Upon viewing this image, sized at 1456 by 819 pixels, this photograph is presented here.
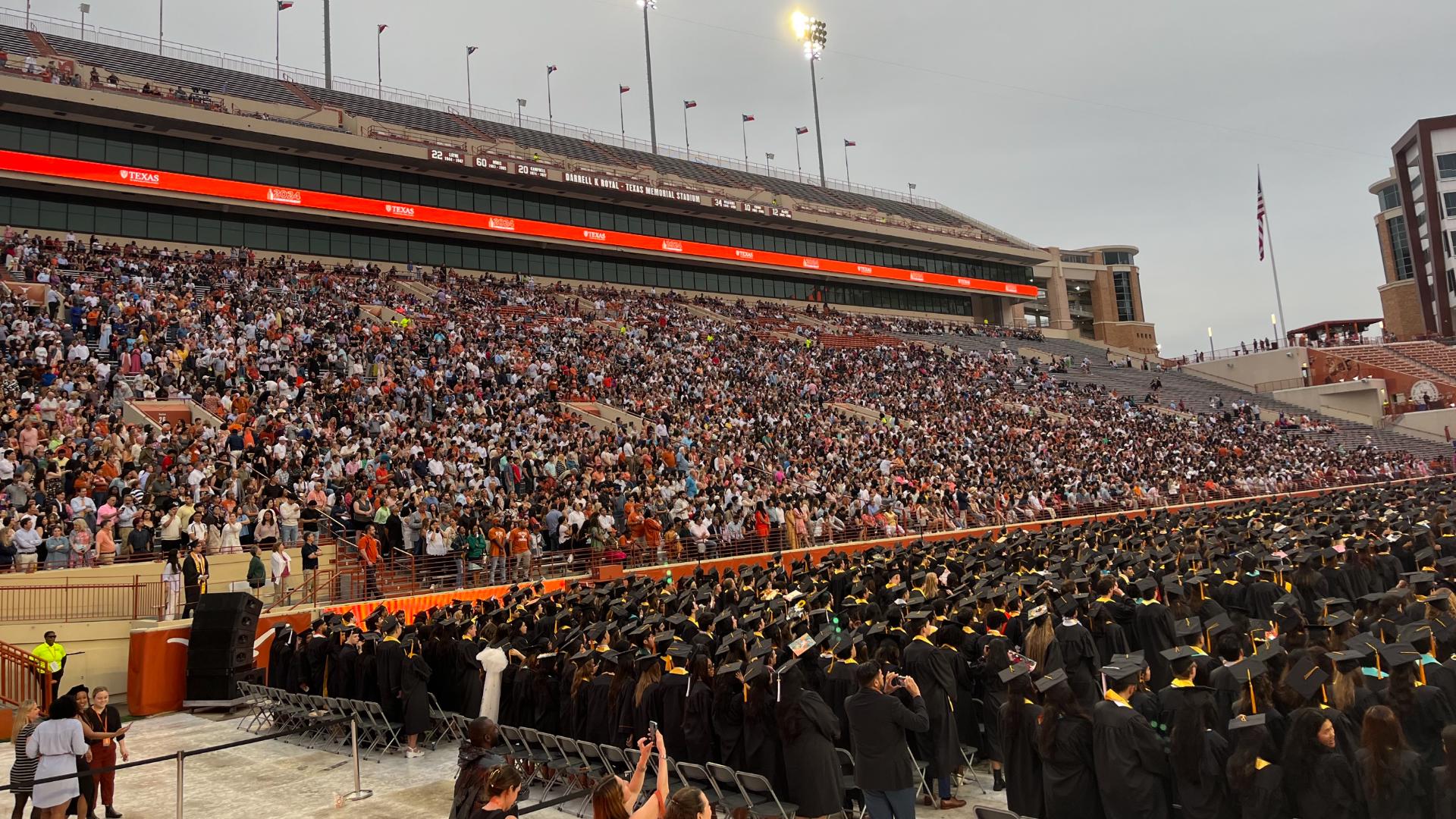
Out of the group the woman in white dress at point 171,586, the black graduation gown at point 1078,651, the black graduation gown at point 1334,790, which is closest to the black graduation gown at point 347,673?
the woman in white dress at point 171,586

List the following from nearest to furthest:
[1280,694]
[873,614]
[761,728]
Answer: [1280,694]
[761,728]
[873,614]

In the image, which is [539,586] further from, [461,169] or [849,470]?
[461,169]

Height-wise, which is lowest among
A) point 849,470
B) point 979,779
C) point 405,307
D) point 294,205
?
point 979,779

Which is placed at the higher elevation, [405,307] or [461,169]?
[461,169]

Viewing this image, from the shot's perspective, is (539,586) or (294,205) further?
(294,205)

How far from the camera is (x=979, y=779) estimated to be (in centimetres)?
931

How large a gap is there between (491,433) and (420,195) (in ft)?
70.7

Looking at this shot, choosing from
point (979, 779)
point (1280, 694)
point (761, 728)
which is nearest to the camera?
point (1280, 694)

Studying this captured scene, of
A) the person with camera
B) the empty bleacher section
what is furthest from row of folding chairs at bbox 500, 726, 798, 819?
the empty bleacher section

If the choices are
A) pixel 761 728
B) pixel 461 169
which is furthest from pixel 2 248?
pixel 761 728

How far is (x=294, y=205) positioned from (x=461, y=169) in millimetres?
7095

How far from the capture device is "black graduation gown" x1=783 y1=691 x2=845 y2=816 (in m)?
7.35

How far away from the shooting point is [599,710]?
30.9ft

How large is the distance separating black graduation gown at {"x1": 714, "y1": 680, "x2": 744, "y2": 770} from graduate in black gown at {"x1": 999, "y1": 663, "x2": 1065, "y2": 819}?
2.18 m
